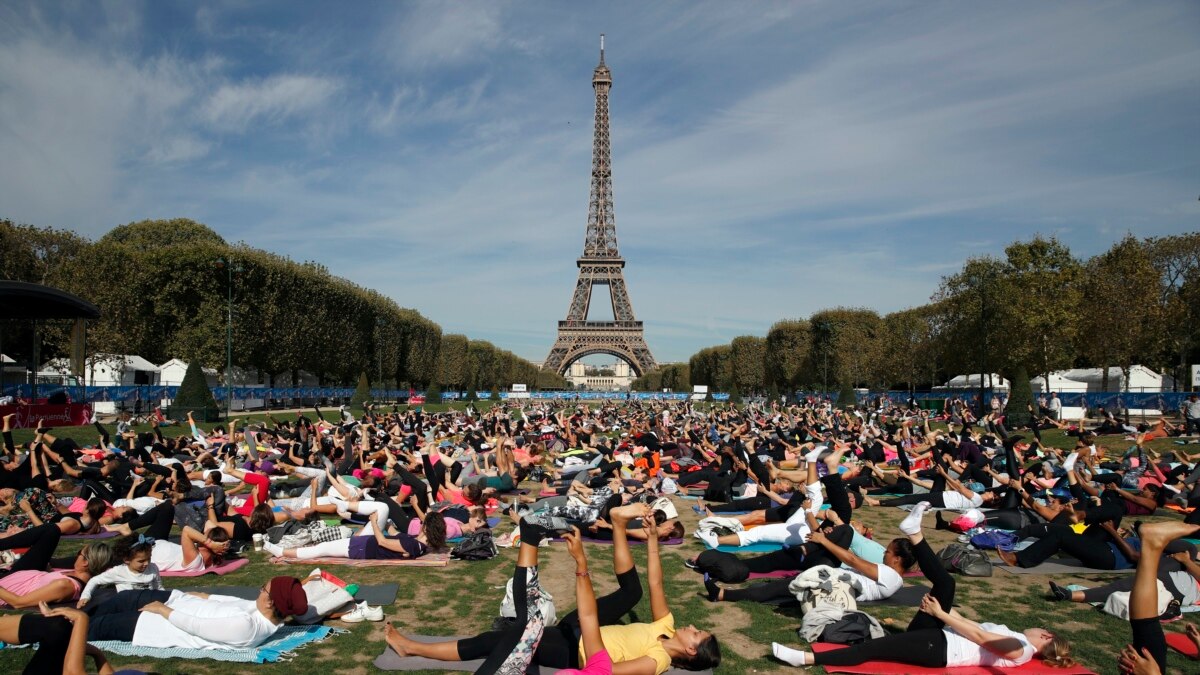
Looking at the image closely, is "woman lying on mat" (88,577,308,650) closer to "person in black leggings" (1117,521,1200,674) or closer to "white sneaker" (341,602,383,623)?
"white sneaker" (341,602,383,623)

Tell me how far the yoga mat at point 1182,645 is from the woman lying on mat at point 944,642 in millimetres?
942

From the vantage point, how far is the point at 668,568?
27.7 feet

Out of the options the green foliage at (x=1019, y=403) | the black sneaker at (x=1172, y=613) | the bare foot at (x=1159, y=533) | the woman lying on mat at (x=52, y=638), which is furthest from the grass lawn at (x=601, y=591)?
the green foliage at (x=1019, y=403)

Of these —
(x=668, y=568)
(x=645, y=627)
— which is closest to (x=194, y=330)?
(x=668, y=568)

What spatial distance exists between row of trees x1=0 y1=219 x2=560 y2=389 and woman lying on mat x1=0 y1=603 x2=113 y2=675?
35.1 meters

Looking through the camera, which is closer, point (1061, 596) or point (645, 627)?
point (645, 627)

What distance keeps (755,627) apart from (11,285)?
76.3 ft

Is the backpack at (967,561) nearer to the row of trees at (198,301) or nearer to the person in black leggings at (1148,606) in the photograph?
the person in black leggings at (1148,606)

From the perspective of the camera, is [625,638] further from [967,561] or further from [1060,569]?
[1060,569]

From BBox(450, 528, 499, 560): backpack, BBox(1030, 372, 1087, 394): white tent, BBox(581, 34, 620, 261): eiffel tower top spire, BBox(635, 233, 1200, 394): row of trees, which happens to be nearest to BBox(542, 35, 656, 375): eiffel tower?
BBox(581, 34, 620, 261): eiffel tower top spire

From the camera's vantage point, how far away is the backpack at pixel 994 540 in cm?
893

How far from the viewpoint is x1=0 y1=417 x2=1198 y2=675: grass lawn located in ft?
17.8

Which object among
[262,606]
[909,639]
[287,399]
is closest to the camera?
[909,639]

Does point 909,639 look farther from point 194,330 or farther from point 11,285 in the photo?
point 194,330
